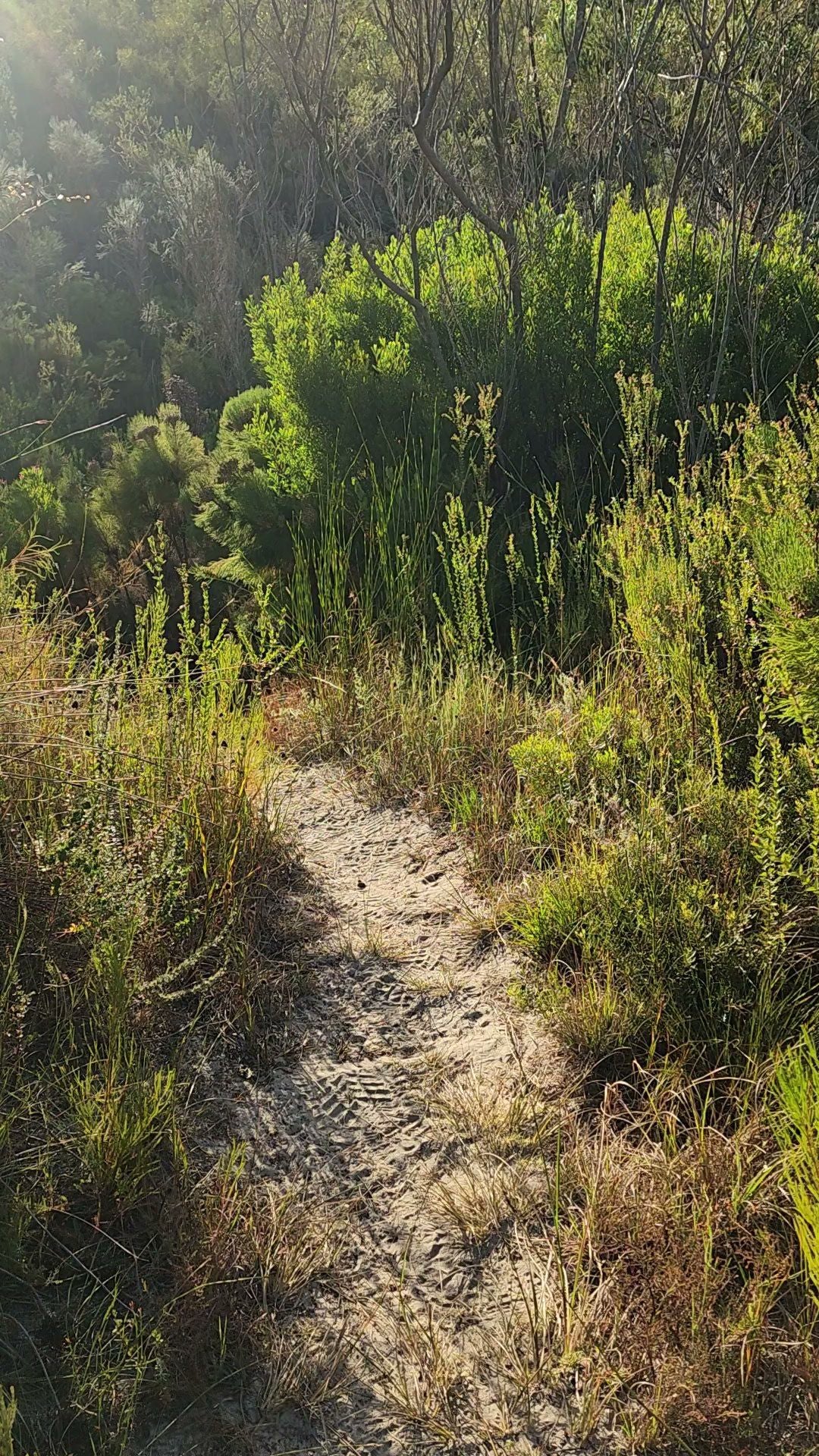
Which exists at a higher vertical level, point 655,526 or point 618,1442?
point 655,526

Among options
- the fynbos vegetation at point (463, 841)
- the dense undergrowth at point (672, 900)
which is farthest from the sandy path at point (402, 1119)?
the dense undergrowth at point (672, 900)

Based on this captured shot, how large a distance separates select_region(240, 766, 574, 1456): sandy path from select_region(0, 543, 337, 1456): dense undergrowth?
100mm

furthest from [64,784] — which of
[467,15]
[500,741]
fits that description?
[467,15]

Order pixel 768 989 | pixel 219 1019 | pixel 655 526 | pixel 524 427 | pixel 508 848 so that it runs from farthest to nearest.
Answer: pixel 524 427 → pixel 655 526 → pixel 508 848 → pixel 219 1019 → pixel 768 989

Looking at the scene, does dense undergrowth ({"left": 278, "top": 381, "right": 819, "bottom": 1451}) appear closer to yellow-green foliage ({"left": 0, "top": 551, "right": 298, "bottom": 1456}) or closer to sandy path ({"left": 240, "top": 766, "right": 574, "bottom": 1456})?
sandy path ({"left": 240, "top": 766, "right": 574, "bottom": 1456})

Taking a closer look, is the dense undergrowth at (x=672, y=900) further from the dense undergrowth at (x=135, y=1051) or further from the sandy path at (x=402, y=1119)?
the dense undergrowth at (x=135, y=1051)

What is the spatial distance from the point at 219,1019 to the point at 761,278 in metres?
4.21

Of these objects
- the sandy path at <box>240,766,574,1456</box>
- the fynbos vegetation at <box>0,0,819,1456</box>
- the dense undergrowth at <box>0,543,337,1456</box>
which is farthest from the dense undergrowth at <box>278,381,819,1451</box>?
the dense undergrowth at <box>0,543,337,1456</box>

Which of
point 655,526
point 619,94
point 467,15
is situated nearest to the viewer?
point 655,526

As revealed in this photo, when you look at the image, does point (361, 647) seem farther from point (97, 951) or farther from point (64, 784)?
point (97, 951)

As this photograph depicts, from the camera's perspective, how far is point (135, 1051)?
7.17 ft

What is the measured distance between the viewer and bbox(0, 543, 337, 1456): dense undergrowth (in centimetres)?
177

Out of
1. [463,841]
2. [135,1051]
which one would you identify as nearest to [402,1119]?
[135,1051]

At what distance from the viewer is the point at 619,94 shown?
162 inches
